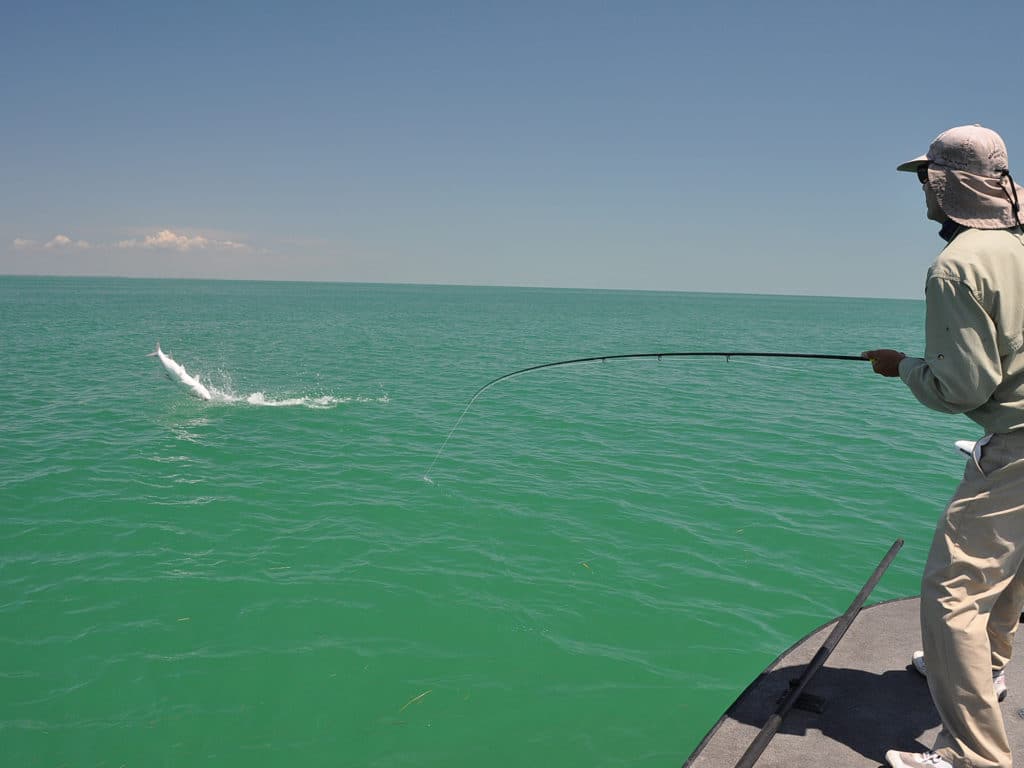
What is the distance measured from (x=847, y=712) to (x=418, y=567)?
632 cm

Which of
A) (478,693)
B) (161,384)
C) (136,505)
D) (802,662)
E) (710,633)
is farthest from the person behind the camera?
(161,384)

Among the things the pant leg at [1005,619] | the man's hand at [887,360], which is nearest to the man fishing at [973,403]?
the man's hand at [887,360]

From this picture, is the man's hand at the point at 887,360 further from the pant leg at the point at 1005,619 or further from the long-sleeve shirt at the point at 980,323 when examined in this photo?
the pant leg at the point at 1005,619

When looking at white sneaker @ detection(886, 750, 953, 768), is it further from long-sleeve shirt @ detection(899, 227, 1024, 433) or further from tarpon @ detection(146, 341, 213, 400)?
tarpon @ detection(146, 341, 213, 400)

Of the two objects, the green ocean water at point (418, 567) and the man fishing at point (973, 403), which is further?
the green ocean water at point (418, 567)

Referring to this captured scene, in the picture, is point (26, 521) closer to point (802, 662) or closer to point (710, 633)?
point (710, 633)

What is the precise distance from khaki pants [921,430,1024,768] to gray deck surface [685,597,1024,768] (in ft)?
1.55

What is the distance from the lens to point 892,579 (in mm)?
9500

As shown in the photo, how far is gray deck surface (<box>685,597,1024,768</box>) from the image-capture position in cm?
355

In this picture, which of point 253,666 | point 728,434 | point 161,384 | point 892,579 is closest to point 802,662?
point 253,666

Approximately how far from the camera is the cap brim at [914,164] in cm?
337

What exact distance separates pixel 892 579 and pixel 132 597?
31.6 ft

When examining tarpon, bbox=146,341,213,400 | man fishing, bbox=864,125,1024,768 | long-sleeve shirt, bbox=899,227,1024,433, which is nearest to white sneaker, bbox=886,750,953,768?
man fishing, bbox=864,125,1024,768

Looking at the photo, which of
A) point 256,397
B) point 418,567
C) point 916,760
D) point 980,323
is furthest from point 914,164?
point 256,397
